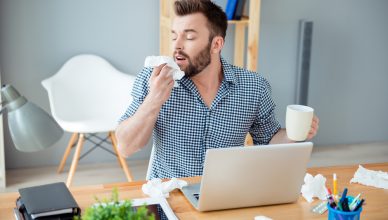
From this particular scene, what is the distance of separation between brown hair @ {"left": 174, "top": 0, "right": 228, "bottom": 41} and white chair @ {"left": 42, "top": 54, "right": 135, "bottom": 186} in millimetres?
1375

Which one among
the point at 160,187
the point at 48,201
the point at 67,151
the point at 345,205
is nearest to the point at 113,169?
the point at 67,151

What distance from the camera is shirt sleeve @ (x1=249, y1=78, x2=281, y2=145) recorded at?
7.29 ft

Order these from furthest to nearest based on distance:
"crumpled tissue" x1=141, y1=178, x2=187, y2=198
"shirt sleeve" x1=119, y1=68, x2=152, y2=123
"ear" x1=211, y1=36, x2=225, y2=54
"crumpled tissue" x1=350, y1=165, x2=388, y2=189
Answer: "ear" x1=211, y1=36, x2=225, y2=54 < "shirt sleeve" x1=119, y1=68, x2=152, y2=123 < "crumpled tissue" x1=350, y1=165, x2=388, y2=189 < "crumpled tissue" x1=141, y1=178, x2=187, y2=198

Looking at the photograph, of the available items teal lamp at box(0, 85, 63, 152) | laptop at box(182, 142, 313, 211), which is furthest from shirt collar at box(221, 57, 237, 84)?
teal lamp at box(0, 85, 63, 152)

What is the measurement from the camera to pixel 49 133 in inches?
44.9

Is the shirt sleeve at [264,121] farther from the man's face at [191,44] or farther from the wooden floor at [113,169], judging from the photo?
the wooden floor at [113,169]

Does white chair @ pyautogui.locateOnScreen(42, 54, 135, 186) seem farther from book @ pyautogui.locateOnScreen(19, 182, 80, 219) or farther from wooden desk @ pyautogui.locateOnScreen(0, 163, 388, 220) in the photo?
book @ pyautogui.locateOnScreen(19, 182, 80, 219)

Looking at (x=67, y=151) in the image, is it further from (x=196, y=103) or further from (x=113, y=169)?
(x=196, y=103)

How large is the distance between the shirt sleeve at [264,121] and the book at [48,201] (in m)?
0.91

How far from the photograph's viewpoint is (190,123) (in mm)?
2100

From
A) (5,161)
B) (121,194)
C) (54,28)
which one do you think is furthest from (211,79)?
(5,161)

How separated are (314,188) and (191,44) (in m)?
0.73

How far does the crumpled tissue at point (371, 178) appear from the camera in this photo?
188 cm

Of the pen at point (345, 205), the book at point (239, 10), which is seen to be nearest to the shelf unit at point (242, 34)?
the book at point (239, 10)
